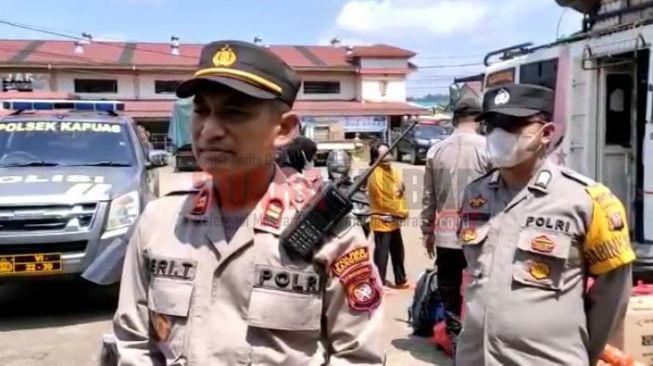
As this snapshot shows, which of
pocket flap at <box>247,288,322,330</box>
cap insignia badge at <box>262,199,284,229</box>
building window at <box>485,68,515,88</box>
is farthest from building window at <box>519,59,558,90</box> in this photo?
pocket flap at <box>247,288,322,330</box>

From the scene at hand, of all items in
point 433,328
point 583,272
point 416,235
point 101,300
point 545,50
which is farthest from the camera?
point 416,235

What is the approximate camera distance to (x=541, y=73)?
282 inches

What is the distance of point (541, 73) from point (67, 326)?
5210mm

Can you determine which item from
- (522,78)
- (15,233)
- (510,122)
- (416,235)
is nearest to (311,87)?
(416,235)

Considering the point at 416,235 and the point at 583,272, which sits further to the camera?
the point at 416,235

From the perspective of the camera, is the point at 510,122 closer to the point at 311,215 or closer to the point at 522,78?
the point at 311,215

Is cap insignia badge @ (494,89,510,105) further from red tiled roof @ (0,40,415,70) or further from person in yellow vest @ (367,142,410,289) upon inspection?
red tiled roof @ (0,40,415,70)

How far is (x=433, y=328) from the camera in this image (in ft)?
17.0

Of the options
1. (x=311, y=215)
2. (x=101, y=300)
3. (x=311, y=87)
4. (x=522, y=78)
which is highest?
(x=311, y=87)

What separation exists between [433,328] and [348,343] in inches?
150

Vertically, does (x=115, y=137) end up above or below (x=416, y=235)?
above

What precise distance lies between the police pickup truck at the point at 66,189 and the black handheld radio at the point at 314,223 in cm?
432

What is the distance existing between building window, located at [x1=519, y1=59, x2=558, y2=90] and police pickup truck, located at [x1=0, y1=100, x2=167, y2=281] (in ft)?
12.9

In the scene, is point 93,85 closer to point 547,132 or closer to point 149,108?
point 149,108
